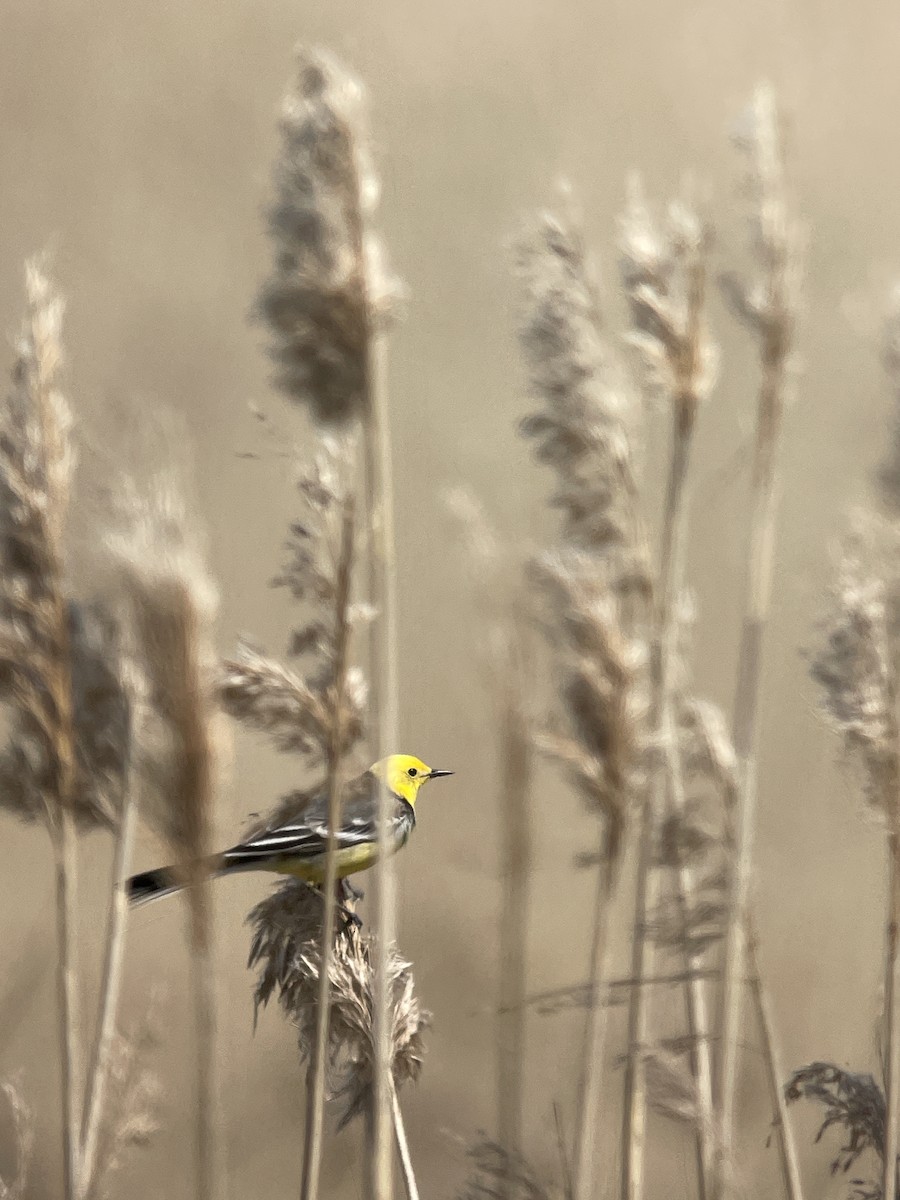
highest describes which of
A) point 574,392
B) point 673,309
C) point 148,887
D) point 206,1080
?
point 673,309

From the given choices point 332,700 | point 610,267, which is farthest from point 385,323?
point 610,267

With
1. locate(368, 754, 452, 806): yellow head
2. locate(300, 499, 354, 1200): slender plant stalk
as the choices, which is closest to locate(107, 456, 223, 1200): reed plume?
locate(300, 499, 354, 1200): slender plant stalk

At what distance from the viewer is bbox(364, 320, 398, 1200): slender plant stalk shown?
1.50 meters

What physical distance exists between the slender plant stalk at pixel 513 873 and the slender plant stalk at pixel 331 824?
777mm

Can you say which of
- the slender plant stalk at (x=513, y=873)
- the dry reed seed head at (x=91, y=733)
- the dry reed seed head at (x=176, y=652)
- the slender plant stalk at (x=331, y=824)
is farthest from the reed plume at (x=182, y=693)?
the slender plant stalk at (x=513, y=873)

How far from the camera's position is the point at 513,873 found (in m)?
2.47

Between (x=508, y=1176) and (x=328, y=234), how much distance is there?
4.19 ft

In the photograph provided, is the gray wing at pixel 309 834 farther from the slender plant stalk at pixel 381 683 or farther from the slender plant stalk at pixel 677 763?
the slender plant stalk at pixel 677 763

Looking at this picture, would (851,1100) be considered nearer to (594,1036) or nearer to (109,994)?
(594,1036)

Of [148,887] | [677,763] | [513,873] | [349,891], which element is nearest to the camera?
[148,887]

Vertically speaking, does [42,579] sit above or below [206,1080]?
above

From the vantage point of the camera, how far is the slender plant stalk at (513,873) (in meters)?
2.33

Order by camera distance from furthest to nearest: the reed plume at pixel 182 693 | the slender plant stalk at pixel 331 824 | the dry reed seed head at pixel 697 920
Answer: the dry reed seed head at pixel 697 920 → the slender plant stalk at pixel 331 824 → the reed plume at pixel 182 693

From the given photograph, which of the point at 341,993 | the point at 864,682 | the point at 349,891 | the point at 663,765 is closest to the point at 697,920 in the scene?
the point at 663,765
